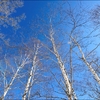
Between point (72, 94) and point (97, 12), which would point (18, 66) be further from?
point (97, 12)

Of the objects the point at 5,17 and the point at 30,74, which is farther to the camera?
the point at 30,74

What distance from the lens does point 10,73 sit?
9.01 meters

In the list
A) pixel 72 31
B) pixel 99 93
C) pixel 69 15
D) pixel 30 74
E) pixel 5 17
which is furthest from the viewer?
pixel 99 93

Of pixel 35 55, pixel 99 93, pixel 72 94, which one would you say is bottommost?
pixel 72 94

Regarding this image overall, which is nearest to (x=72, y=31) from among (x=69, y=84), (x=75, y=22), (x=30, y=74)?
(x=75, y=22)

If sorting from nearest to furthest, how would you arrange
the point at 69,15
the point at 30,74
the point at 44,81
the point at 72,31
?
the point at 72,31 < the point at 69,15 < the point at 30,74 < the point at 44,81

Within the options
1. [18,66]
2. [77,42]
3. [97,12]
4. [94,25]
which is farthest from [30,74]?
[97,12]

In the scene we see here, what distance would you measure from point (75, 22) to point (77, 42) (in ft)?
4.13

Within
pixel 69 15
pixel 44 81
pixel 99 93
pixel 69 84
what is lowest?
pixel 69 84

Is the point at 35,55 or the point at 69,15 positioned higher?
the point at 69,15

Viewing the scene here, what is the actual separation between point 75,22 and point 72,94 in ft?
14.5

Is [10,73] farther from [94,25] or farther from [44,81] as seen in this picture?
[94,25]

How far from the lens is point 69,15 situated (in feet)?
26.5

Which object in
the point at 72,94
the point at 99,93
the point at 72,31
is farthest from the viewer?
the point at 99,93
